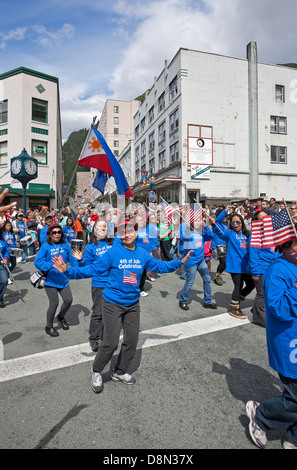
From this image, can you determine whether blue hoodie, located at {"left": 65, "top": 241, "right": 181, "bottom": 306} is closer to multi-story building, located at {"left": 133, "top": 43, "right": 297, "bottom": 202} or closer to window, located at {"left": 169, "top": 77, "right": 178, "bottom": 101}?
multi-story building, located at {"left": 133, "top": 43, "right": 297, "bottom": 202}

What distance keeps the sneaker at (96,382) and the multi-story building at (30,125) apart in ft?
76.1

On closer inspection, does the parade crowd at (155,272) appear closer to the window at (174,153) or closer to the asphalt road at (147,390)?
the asphalt road at (147,390)

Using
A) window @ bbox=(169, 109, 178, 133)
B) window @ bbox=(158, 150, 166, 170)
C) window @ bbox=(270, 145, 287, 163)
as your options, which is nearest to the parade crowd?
window @ bbox=(169, 109, 178, 133)

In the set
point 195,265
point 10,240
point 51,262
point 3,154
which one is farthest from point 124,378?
point 3,154

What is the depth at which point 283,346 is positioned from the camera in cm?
232

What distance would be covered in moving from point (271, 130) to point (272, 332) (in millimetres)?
30188

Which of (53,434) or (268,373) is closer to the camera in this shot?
(53,434)

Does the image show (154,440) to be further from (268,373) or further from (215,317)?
(215,317)

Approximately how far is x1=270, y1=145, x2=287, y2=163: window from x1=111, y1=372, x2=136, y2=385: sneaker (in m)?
29.1

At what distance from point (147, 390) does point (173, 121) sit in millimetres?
28345

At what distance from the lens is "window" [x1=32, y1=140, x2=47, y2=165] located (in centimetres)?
2467

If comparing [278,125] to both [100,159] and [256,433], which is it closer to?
[100,159]

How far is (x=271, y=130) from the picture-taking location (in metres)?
28.2

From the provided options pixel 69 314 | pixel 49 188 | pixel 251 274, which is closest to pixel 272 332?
pixel 251 274
